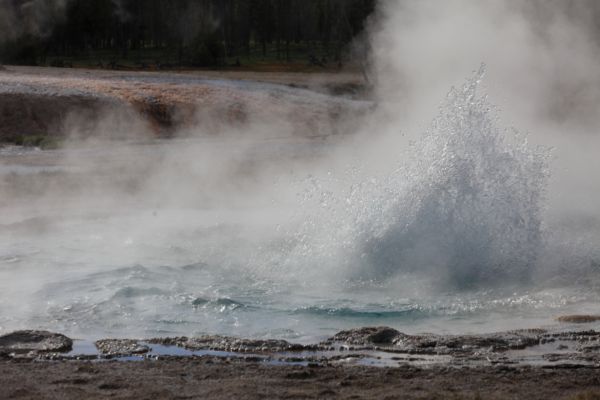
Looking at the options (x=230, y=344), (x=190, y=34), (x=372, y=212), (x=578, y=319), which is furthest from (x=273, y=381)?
(x=190, y=34)

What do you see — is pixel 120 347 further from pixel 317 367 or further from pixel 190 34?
pixel 190 34

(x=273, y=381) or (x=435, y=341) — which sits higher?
(x=435, y=341)

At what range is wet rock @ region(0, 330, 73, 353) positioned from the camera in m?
6.64

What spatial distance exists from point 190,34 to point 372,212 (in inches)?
1614

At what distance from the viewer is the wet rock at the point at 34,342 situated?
6.64m

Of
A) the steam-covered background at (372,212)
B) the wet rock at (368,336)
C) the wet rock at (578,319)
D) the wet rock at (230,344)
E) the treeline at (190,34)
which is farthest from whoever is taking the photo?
the treeline at (190,34)

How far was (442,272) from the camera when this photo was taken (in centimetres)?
904

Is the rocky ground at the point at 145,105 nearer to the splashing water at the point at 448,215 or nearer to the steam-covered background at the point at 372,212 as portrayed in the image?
the steam-covered background at the point at 372,212

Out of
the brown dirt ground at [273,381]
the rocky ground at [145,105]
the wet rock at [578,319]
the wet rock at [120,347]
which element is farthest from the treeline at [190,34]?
the brown dirt ground at [273,381]

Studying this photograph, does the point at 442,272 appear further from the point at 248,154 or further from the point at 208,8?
the point at 208,8

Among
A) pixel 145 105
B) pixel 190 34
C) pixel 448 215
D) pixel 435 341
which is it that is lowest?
pixel 435 341

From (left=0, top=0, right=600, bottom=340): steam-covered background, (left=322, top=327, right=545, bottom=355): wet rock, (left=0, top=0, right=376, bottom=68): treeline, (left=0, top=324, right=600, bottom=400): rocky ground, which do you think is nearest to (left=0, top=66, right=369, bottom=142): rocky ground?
(left=0, top=0, right=600, bottom=340): steam-covered background

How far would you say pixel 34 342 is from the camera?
268 inches

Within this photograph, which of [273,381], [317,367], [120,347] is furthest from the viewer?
[120,347]
